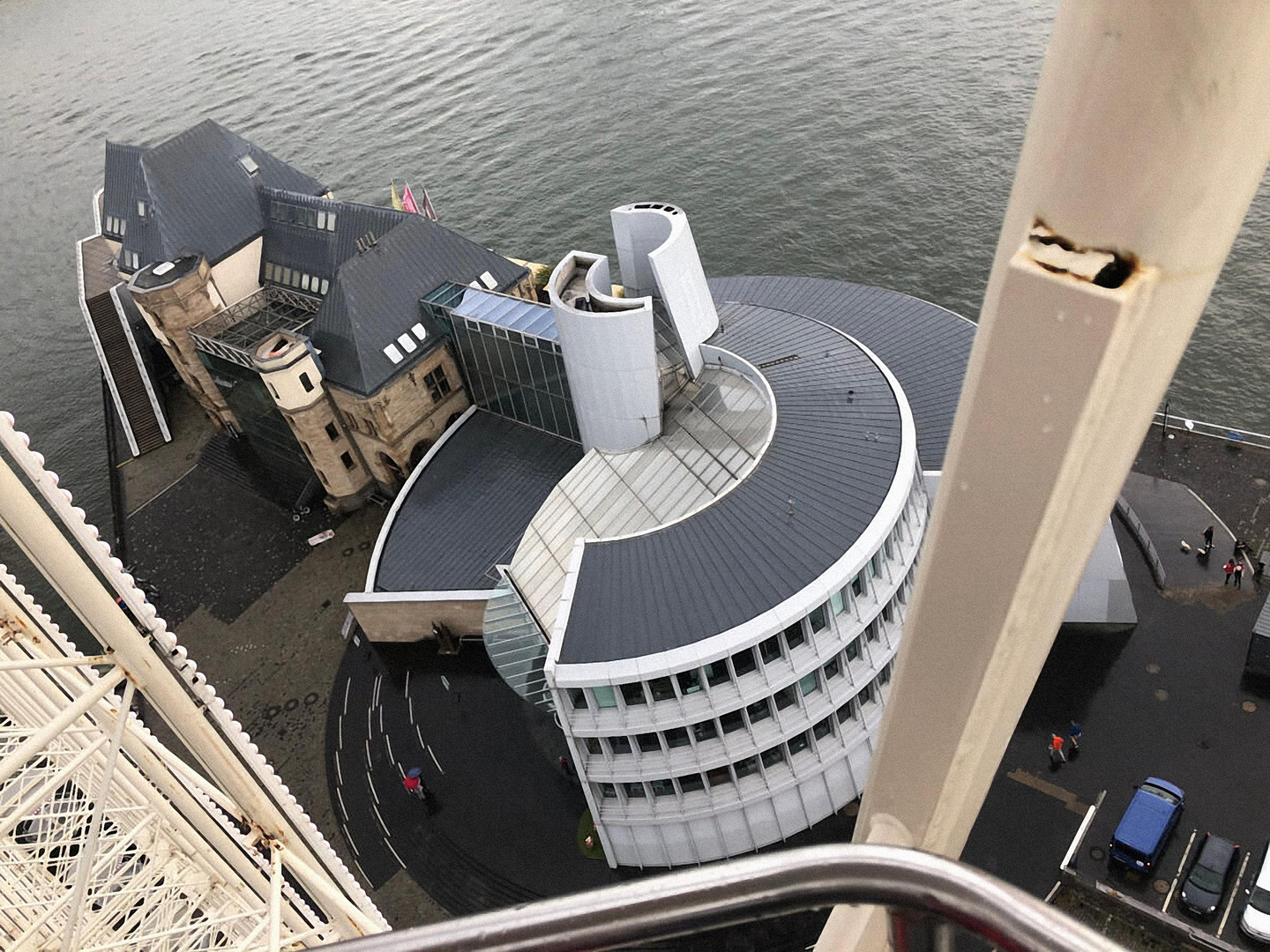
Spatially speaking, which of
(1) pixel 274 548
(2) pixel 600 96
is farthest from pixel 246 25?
(1) pixel 274 548

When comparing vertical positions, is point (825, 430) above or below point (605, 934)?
below

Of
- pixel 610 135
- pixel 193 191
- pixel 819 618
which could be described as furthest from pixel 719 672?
pixel 610 135

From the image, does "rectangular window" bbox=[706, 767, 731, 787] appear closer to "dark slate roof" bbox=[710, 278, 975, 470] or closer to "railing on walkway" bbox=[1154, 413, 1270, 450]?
"dark slate roof" bbox=[710, 278, 975, 470]

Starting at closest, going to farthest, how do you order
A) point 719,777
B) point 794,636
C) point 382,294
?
point 794,636
point 719,777
point 382,294

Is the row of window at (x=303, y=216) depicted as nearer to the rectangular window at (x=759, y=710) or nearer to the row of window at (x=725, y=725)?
the row of window at (x=725, y=725)

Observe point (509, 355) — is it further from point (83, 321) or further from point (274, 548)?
point (83, 321)

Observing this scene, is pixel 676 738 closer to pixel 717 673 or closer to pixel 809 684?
pixel 717 673

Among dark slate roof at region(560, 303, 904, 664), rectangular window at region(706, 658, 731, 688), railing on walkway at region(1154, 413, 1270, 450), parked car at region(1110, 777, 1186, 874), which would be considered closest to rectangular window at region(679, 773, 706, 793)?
rectangular window at region(706, 658, 731, 688)

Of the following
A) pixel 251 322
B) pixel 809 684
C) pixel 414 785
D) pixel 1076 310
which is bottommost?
pixel 414 785
